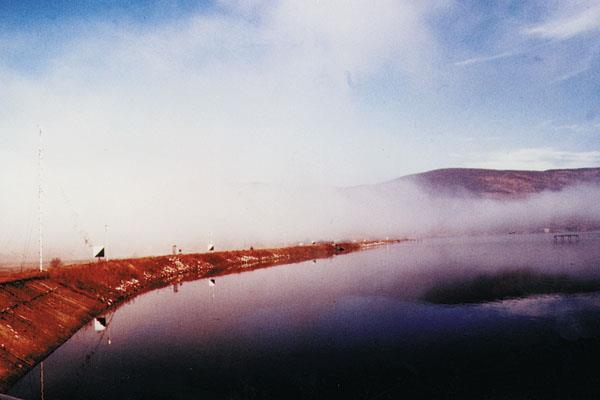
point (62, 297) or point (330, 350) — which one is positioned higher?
point (62, 297)

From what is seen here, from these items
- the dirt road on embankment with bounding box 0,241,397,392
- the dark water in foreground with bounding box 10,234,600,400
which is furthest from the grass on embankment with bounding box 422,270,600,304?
the dirt road on embankment with bounding box 0,241,397,392

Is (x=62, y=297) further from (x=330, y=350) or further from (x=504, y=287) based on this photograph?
(x=504, y=287)

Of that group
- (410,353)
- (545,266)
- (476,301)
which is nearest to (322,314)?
(410,353)

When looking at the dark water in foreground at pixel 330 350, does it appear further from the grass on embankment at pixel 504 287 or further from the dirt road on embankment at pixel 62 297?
the grass on embankment at pixel 504 287

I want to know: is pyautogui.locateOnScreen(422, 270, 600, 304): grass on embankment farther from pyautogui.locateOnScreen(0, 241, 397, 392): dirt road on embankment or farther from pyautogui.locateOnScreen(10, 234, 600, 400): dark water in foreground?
pyautogui.locateOnScreen(0, 241, 397, 392): dirt road on embankment

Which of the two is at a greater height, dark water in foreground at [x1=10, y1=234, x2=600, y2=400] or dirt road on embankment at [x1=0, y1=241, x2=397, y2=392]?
dirt road on embankment at [x1=0, y1=241, x2=397, y2=392]

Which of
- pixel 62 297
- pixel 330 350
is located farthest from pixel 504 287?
pixel 62 297

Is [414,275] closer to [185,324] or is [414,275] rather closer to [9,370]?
[185,324]
